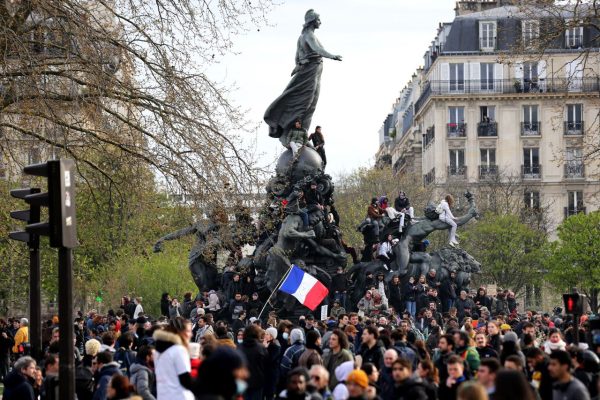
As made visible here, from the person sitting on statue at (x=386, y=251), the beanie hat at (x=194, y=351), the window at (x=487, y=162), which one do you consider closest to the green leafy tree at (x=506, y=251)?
the window at (x=487, y=162)

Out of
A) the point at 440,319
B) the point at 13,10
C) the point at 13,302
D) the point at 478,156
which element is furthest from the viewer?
the point at 478,156

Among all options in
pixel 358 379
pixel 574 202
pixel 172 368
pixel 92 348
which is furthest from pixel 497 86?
pixel 358 379

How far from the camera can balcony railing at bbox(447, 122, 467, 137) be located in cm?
9238

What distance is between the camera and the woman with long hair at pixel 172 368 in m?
14.2

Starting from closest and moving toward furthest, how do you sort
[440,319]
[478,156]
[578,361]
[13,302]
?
[578,361] < [440,319] < [13,302] < [478,156]

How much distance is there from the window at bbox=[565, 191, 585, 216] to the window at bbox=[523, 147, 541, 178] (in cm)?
232

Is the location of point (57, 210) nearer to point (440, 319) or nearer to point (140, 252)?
point (440, 319)

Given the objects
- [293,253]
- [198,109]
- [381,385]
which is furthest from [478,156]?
[381,385]

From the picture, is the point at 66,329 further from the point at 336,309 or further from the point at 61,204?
the point at 336,309

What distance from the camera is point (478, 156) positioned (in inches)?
3605

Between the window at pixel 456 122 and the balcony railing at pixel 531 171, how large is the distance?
421 centimetres

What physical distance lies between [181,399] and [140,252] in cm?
4736

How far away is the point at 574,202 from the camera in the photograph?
90.9m

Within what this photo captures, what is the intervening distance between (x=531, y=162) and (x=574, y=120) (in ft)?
12.1
